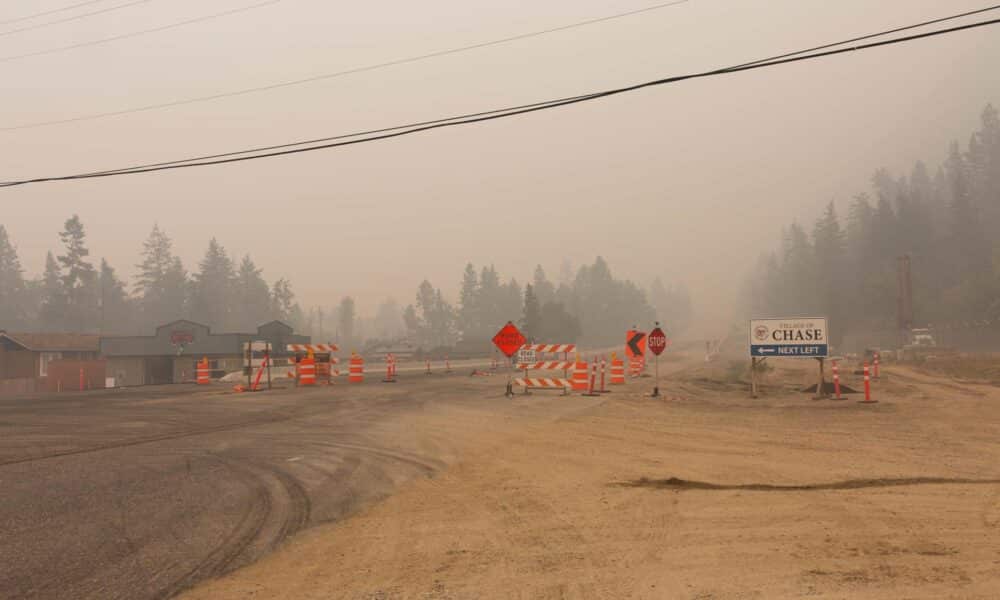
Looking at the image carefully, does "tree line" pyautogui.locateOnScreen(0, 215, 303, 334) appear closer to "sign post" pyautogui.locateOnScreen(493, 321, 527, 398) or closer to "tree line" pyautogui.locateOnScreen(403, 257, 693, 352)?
"tree line" pyautogui.locateOnScreen(403, 257, 693, 352)

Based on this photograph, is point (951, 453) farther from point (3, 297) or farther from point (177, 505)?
point (3, 297)

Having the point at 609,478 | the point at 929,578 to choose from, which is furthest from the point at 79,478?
the point at 929,578

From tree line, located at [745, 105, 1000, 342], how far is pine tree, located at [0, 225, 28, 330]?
14895cm

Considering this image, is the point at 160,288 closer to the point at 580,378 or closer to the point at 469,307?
the point at 469,307

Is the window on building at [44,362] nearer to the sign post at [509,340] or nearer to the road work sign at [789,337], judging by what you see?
the sign post at [509,340]

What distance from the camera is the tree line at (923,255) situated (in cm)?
9088

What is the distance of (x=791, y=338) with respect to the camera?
69.0 ft

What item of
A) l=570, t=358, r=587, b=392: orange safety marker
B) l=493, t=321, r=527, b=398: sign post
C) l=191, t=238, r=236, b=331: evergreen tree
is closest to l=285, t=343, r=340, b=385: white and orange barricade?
l=493, t=321, r=527, b=398: sign post

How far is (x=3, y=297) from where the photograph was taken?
129875mm

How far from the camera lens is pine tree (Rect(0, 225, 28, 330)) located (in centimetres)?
12800

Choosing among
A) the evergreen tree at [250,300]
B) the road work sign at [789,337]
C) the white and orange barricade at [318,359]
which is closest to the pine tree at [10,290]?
the evergreen tree at [250,300]

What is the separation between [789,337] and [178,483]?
721 inches

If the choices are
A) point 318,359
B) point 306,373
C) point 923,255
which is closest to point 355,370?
point 318,359

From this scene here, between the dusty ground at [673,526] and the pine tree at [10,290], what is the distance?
491ft
